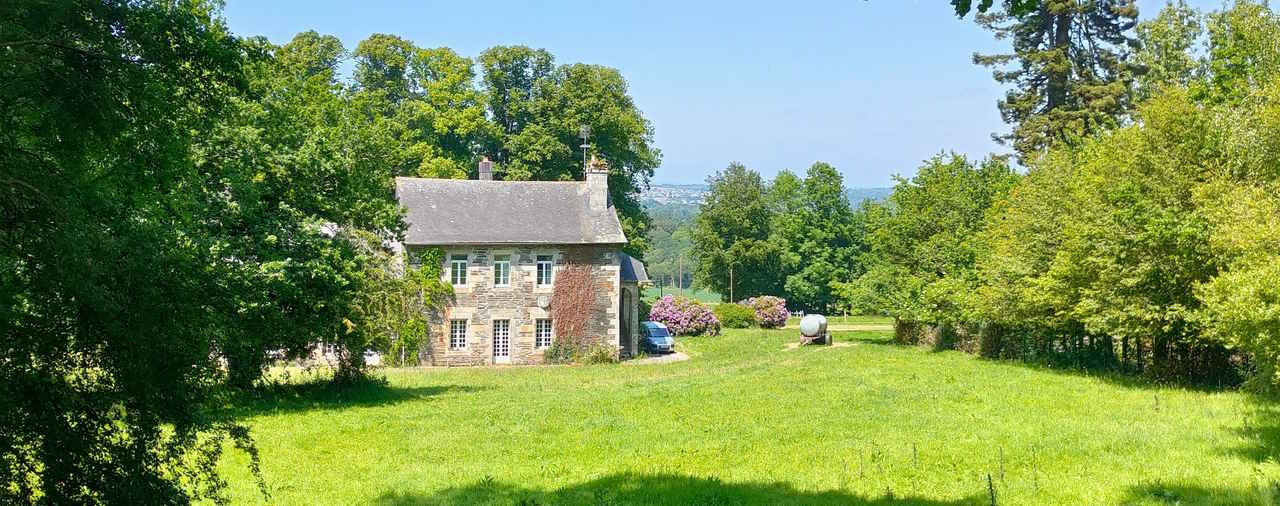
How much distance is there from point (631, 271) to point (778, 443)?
28267 mm

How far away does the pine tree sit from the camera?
4047cm

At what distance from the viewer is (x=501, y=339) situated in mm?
37594

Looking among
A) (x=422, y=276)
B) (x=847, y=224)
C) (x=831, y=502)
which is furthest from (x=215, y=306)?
(x=847, y=224)

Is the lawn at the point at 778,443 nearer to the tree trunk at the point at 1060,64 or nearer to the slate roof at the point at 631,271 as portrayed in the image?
the slate roof at the point at 631,271

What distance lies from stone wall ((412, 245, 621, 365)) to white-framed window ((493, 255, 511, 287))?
0.15 m

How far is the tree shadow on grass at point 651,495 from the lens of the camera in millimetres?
10695

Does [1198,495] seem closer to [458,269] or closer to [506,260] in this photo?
[506,260]

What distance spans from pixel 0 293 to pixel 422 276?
99.1 ft

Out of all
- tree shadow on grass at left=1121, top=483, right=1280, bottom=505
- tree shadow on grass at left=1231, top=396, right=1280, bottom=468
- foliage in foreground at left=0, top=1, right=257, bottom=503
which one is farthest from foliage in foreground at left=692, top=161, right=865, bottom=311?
foliage in foreground at left=0, top=1, right=257, bottom=503

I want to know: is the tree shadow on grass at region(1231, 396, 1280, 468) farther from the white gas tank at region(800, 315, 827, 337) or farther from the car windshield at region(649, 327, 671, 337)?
the car windshield at region(649, 327, 671, 337)

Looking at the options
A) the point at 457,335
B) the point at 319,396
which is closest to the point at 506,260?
the point at 457,335

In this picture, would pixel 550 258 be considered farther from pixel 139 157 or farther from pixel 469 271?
pixel 139 157

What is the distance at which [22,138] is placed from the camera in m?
7.11

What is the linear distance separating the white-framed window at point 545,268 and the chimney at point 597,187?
320 cm
